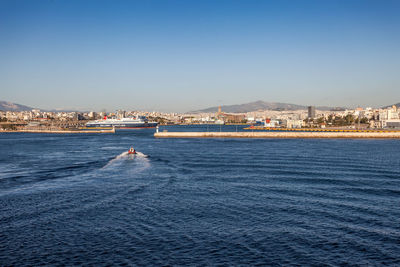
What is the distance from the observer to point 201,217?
1441 cm

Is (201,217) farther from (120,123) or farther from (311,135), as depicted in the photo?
(120,123)

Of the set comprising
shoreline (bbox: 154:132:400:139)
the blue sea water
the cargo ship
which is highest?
the cargo ship

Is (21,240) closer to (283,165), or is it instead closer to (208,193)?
(208,193)

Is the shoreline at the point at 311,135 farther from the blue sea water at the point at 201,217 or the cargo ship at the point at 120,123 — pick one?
the cargo ship at the point at 120,123

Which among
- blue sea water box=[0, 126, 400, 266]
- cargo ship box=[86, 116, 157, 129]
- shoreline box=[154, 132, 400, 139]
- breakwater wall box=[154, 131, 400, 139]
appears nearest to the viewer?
blue sea water box=[0, 126, 400, 266]

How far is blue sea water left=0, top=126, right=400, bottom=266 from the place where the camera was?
1071cm

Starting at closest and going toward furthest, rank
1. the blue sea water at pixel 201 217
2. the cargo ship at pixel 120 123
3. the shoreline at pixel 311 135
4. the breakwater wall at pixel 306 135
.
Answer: the blue sea water at pixel 201 217, the shoreline at pixel 311 135, the breakwater wall at pixel 306 135, the cargo ship at pixel 120 123

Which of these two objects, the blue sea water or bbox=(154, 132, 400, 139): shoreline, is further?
bbox=(154, 132, 400, 139): shoreline

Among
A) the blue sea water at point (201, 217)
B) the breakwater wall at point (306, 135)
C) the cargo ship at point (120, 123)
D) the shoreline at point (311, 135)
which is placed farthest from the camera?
the cargo ship at point (120, 123)

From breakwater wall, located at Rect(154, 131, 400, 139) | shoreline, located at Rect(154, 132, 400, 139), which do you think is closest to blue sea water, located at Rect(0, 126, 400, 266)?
shoreline, located at Rect(154, 132, 400, 139)

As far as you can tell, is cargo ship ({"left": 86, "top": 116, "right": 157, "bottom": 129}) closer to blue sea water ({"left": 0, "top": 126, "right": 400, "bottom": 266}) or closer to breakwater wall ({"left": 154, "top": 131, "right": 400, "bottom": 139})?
breakwater wall ({"left": 154, "top": 131, "right": 400, "bottom": 139})

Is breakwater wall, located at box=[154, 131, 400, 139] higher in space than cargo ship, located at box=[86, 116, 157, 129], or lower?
lower

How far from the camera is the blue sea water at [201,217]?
1071 cm

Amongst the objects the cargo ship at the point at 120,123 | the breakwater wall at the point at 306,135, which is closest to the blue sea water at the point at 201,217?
the breakwater wall at the point at 306,135
